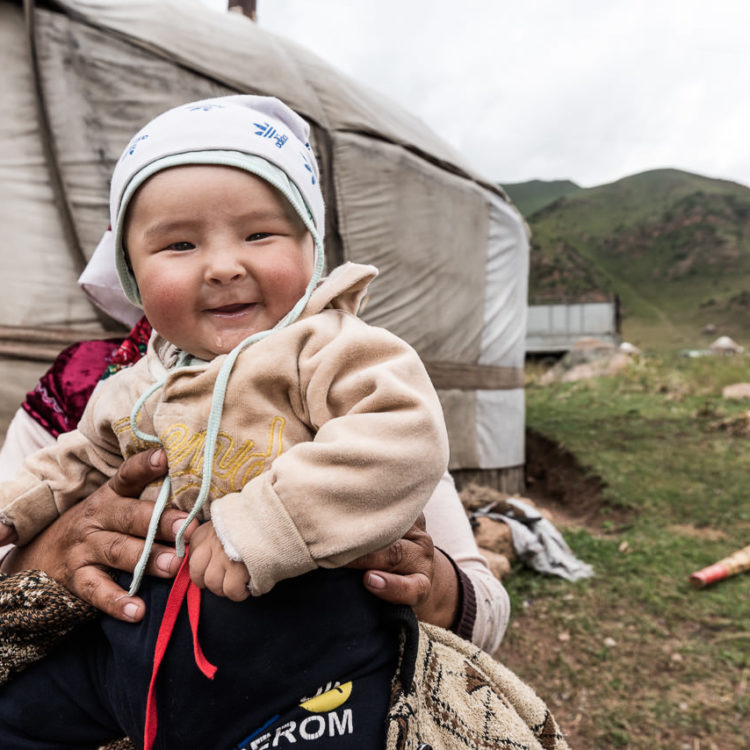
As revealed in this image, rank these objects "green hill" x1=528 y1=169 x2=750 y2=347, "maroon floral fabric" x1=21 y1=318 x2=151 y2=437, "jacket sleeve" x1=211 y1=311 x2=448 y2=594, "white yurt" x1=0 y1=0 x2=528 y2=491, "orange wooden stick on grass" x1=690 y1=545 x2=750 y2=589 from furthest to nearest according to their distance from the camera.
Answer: "green hill" x1=528 y1=169 x2=750 y2=347 → "orange wooden stick on grass" x1=690 y1=545 x2=750 y2=589 → "white yurt" x1=0 y1=0 x2=528 y2=491 → "maroon floral fabric" x1=21 y1=318 x2=151 y2=437 → "jacket sleeve" x1=211 y1=311 x2=448 y2=594

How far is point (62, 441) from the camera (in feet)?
3.48

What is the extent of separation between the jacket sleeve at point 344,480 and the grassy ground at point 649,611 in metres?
2.14

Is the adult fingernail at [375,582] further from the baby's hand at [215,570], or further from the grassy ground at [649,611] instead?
the grassy ground at [649,611]

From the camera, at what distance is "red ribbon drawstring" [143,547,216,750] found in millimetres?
749

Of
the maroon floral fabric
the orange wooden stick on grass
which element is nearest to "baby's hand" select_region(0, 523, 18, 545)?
the maroon floral fabric

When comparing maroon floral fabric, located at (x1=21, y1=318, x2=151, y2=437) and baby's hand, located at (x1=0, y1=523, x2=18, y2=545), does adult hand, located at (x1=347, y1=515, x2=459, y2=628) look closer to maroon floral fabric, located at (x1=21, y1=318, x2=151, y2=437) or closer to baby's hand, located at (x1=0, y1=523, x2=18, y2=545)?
baby's hand, located at (x1=0, y1=523, x2=18, y2=545)

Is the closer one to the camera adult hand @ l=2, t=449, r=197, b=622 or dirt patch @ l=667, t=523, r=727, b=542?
adult hand @ l=2, t=449, r=197, b=622

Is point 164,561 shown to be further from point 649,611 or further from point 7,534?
point 649,611

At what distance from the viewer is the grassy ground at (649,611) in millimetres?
2381

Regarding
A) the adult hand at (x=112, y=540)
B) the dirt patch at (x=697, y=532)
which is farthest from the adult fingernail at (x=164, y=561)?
the dirt patch at (x=697, y=532)

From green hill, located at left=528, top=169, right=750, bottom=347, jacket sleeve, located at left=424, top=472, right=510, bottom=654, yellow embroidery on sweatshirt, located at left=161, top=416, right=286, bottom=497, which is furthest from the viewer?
green hill, located at left=528, top=169, right=750, bottom=347

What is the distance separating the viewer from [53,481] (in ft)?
3.39

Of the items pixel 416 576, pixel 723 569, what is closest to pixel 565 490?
pixel 723 569

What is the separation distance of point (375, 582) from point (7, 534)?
65 cm
